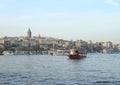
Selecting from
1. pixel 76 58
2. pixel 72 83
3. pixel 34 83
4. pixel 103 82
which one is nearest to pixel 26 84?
pixel 34 83

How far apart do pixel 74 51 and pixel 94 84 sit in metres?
87.4

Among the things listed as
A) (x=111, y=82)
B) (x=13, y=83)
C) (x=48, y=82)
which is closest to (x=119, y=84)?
(x=111, y=82)

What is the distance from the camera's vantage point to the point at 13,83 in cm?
4156

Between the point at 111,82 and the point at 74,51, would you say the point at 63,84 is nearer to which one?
the point at 111,82

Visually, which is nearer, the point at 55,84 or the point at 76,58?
the point at 55,84

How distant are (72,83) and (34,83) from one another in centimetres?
398

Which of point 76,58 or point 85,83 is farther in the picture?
point 76,58

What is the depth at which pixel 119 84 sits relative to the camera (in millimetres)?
40688

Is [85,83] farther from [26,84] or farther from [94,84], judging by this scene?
[26,84]

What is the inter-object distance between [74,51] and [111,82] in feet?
281

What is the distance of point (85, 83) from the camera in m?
42.0

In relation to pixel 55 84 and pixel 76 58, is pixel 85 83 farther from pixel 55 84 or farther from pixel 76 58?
pixel 76 58

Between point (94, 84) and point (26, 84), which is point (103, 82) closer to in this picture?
point (94, 84)

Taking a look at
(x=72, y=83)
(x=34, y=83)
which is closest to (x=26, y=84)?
(x=34, y=83)
